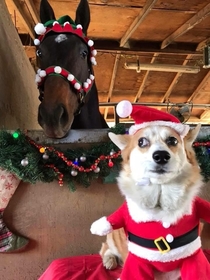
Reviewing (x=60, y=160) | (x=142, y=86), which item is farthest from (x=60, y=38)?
(x=142, y=86)

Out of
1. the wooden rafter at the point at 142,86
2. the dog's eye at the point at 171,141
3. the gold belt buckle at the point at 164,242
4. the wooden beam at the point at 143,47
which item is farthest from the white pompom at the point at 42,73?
the wooden rafter at the point at 142,86

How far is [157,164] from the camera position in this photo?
0.83 metres

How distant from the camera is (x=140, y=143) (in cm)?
91

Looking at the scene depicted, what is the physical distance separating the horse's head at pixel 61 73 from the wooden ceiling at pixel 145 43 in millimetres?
861

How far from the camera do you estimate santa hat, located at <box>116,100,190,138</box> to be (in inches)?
36.5

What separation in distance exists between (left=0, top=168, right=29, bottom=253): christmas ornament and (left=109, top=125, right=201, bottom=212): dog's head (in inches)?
16.1

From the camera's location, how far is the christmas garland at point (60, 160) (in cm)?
106

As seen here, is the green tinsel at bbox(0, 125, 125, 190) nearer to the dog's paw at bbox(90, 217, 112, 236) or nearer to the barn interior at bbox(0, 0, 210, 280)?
the barn interior at bbox(0, 0, 210, 280)

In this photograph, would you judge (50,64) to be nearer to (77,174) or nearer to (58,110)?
(58,110)

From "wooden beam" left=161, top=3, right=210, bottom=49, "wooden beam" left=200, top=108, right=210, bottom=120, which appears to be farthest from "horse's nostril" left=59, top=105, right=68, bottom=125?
"wooden beam" left=200, top=108, right=210, bottom=120

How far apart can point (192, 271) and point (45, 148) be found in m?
0.59

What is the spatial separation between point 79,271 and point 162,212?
37cm

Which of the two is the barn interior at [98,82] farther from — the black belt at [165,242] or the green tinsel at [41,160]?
the black belt at [165,242]

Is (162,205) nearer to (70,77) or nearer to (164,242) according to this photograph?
(164,242)
